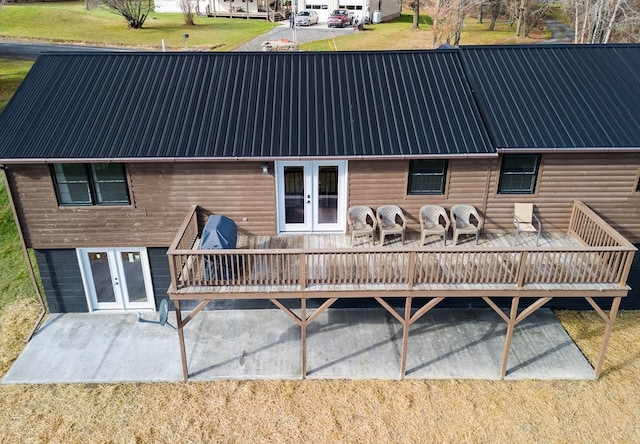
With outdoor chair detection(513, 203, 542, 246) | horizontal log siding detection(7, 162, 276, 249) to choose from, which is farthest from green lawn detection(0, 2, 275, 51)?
outdoor chair detection(513, 203, 542, 246)

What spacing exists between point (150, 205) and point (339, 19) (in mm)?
38779

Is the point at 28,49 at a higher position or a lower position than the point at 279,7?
lower

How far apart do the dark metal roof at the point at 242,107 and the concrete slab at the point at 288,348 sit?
4.61 metres

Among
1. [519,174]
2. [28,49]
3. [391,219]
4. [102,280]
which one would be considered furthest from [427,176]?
[28,49]

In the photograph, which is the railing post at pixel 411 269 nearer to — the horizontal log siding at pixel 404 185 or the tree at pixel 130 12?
the horizontal log siding at pixel 404 185

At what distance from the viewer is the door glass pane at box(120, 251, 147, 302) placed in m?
13.5

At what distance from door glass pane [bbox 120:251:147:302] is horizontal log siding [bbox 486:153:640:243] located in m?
9.26

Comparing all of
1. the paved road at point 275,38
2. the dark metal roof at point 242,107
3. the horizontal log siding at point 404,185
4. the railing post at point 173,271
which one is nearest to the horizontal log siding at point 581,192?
the horizontal log siding at point 404,185

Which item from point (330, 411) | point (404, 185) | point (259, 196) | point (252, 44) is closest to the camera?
point (330, 411)

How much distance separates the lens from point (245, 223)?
42.2ft

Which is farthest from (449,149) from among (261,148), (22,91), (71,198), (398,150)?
(22,91)

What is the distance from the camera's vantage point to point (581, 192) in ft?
41.6

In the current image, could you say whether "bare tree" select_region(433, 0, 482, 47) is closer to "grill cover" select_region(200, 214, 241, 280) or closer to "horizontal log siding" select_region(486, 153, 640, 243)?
"horizontal log siding" select_region(486, 153, 640, 243)

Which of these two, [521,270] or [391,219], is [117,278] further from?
[521,270]
